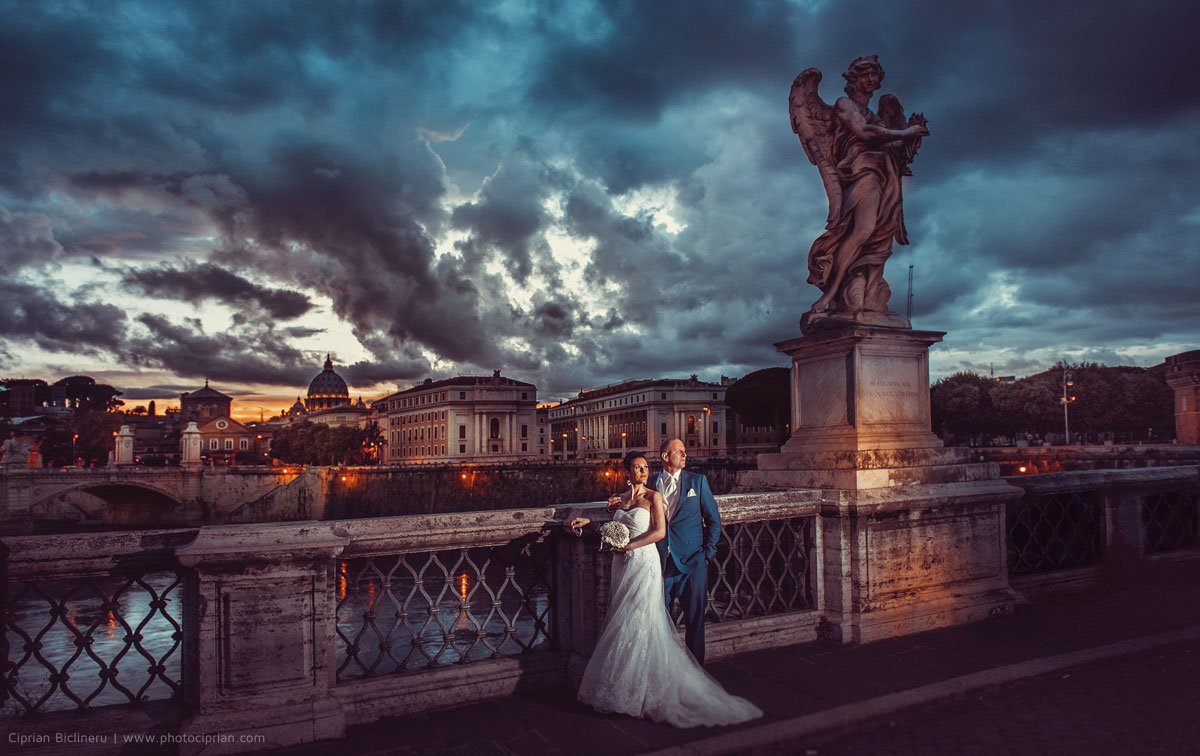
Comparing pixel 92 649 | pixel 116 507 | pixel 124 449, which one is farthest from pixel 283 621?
pixel 124 449

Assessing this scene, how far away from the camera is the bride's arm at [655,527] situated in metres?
4.36

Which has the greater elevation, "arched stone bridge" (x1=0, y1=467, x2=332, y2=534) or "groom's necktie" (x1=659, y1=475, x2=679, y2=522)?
"groom's necktie" (x1=659, y1=475, x2=679, y2=522)

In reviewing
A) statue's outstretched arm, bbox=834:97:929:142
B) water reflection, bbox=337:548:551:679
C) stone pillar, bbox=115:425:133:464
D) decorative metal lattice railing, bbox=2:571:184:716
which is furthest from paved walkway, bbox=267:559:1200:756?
stone pillar, bbox=115:425:133:464

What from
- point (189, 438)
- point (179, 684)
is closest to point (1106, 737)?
point (179, 684)

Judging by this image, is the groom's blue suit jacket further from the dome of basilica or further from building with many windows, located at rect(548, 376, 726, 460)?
the dome of basilica

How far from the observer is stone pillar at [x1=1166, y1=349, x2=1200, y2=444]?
3694 centimetres

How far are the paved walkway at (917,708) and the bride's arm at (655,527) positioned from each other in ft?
3.06

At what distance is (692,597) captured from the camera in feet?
15.5

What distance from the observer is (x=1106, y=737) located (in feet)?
12.4

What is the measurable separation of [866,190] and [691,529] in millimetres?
3545

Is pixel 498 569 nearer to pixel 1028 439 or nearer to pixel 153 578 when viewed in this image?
pixel 153 578

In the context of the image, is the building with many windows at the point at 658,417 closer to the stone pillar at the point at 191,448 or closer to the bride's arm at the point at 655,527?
the stone pillar at the point at 191,448

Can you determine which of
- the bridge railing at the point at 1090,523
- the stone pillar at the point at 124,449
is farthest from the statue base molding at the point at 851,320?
the stone pillar at the point at 124,449

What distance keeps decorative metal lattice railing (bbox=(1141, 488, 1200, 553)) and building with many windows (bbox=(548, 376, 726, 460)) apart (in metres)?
94.4
